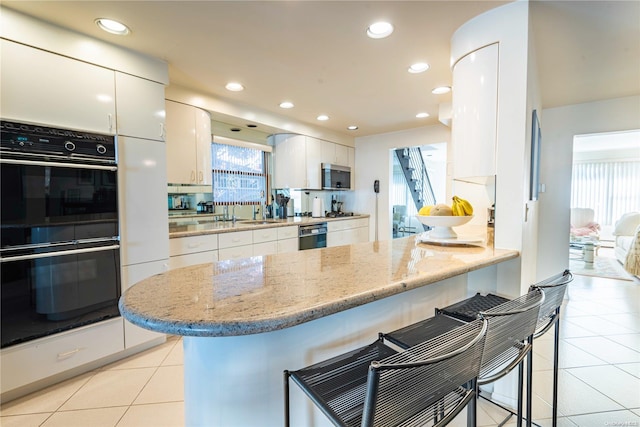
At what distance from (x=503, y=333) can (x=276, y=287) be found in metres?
0.75

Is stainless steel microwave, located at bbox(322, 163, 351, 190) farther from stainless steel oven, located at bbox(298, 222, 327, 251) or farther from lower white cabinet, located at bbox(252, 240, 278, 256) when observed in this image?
lower white cabinet, located at bbox(252, 240, 278, 256)

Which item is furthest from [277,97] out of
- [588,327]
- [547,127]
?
[588,327]

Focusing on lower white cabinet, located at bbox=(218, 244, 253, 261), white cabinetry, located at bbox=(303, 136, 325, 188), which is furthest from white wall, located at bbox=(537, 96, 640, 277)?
lower white cabinet, located at bbox=(218, 244, 253, 261)

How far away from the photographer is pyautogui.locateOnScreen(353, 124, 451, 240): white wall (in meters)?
4.82

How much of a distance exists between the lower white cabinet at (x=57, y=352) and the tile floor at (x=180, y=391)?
136 mm

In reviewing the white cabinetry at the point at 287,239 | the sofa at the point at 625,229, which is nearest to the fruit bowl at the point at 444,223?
the white cabinetry at the point at 287,239

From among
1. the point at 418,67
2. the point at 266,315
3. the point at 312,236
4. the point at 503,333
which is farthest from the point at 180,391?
the point at 418,67

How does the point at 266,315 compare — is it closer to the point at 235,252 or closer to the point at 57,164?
the point at 57,164

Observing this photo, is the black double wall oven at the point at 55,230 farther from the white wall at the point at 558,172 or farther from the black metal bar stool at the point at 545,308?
the white wall at the point at 558,172

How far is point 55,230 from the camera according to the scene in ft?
5.99

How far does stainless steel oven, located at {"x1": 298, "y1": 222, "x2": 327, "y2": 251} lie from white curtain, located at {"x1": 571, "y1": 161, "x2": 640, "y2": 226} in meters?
6.63

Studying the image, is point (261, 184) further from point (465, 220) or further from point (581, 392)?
point (581, 392)

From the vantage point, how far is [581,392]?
1782 millimetres

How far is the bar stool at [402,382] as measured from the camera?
627mm
